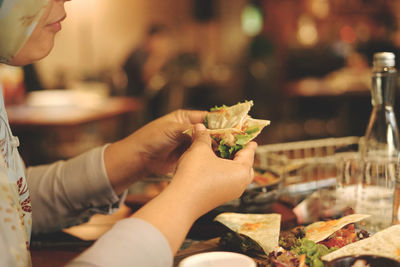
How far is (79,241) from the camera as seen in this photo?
135cm

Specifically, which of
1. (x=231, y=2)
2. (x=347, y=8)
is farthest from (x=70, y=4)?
(x=347, y=8)

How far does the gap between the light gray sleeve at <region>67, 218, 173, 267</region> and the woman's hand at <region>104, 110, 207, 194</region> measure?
578 mm

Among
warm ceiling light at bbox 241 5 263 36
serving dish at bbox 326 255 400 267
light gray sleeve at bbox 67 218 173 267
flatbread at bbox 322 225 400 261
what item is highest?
warm ceiling light at bbox 241 5 263 36

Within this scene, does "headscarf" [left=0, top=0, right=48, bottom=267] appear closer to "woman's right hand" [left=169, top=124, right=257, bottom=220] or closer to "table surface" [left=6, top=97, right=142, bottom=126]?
"woman's right hand" [left=169, top=124, right=257, bottom=220]

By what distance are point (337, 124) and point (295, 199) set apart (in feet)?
19.2

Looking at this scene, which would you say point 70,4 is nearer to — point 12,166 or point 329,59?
point 329,59

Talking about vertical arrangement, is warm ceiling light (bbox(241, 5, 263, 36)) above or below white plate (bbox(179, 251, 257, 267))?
above

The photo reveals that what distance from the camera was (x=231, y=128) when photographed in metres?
1.17

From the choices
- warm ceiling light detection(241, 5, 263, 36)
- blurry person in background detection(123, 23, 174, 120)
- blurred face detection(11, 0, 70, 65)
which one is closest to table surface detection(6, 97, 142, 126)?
blurry person in background detection(123, 23, 174, 120)

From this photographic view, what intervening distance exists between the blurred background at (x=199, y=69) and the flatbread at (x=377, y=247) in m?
3.29

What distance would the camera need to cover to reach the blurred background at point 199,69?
4.79 meters

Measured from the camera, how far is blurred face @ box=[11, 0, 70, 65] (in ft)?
3.48

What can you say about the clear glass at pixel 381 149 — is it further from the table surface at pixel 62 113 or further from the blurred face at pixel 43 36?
the table surface at pixel 62 113

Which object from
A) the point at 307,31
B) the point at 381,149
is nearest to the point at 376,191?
the point at 381,149
